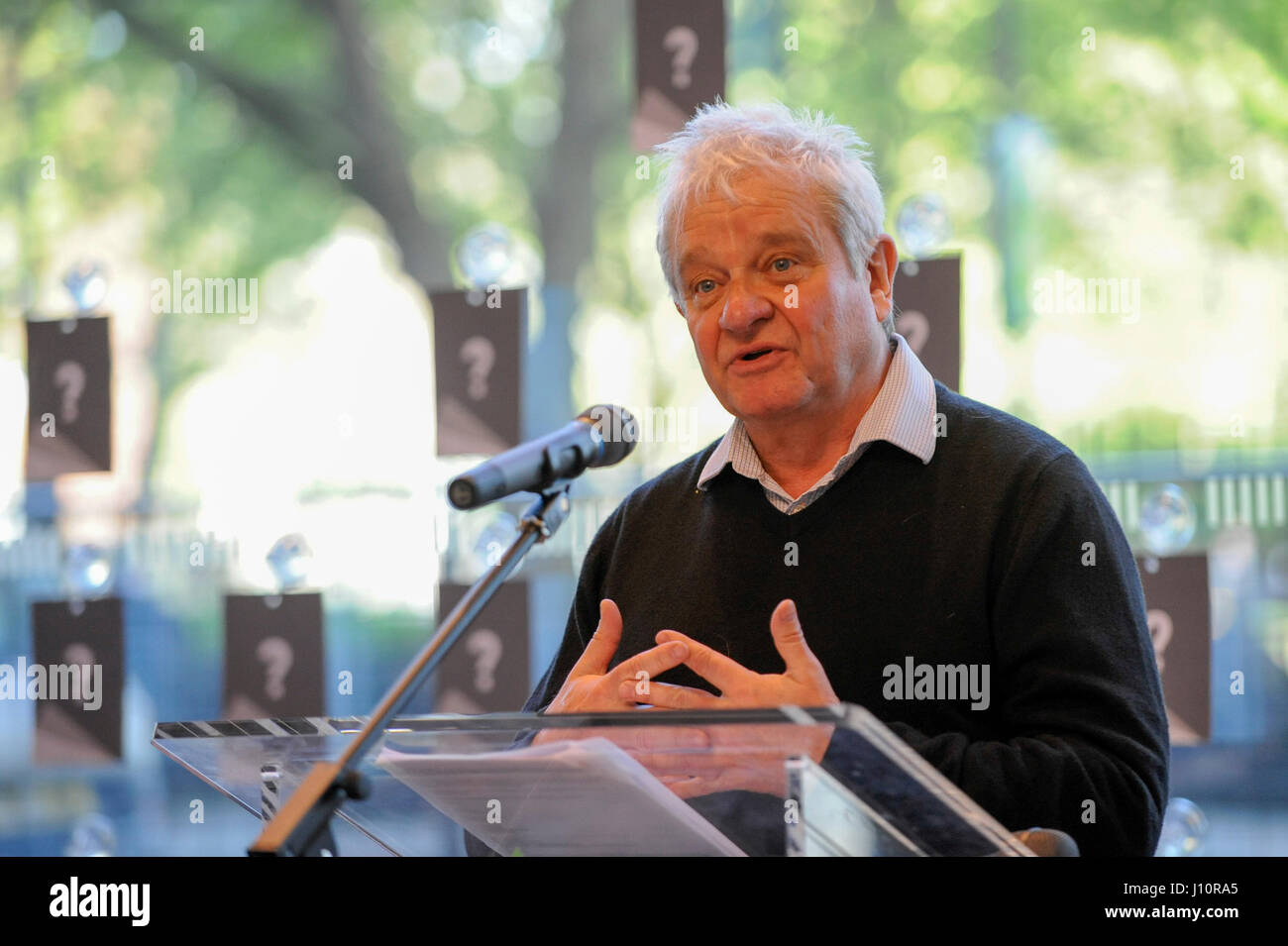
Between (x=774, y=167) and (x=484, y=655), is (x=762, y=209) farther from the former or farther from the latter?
(x=484, y=655)

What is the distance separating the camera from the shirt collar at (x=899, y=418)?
1857 mm

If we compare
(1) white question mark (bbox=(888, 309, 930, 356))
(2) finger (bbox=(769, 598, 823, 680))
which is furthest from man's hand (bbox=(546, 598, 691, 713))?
(1) white question mark (bbox=(888, 309, 930, 356))

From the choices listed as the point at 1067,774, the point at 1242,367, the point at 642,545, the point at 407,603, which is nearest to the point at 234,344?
the point at 407,603

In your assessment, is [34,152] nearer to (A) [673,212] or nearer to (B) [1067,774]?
(A) [673,212]

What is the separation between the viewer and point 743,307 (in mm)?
1836

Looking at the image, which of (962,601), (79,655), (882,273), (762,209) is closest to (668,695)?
Answer: (962,601)

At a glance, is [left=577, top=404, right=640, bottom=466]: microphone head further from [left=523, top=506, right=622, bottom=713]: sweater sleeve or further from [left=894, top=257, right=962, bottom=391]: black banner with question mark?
[left=894, top=257, right=962, bottom=391]: black banner with question mark

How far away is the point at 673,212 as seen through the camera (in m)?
1.92

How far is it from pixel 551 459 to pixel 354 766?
39cm

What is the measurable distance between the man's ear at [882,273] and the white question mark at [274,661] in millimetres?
2060

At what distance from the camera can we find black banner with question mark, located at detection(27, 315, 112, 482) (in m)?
3.54

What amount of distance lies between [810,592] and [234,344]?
3319mm

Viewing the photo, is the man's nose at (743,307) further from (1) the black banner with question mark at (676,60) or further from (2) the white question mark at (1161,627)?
(2) the white question mark at (1161,627)
